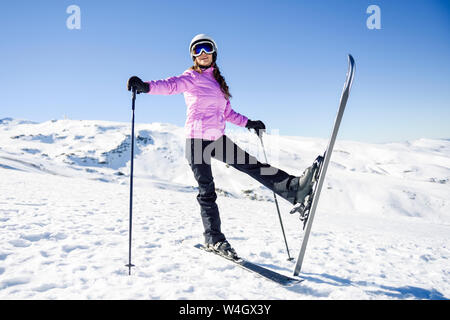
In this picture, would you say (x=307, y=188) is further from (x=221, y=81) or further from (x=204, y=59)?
(x=204, y=59)

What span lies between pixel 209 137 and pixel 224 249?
5.00ft

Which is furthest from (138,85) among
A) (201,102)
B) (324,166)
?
(324,166)

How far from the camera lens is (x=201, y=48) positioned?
145 inches

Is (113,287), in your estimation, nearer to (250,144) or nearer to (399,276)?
(399,276)

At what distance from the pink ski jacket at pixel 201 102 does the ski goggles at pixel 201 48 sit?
24 centimetres

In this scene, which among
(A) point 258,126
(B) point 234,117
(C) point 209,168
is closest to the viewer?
(C) point 209,168

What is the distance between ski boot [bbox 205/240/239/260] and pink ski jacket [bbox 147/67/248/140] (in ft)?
4.76

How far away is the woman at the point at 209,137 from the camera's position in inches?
137

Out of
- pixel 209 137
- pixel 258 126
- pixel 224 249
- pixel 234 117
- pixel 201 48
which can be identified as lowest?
pixel 224 249

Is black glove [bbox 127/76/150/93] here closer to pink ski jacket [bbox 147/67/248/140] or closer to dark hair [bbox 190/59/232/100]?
pink ski jacket [bbox 147/67/248/140]

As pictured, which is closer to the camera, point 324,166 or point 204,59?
point 324,166

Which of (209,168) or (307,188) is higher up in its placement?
(209,168)

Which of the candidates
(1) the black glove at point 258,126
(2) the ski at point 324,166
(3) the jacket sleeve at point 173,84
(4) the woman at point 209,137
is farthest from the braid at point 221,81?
(2) the ski at point 324,166
